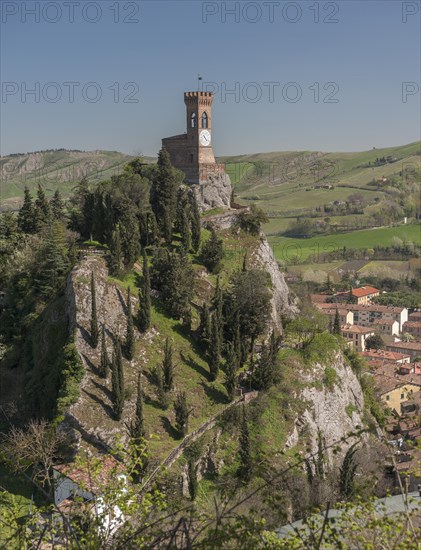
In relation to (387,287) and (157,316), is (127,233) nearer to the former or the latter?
(157,316)

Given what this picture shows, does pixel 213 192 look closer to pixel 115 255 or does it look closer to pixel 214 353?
pixel 115 255

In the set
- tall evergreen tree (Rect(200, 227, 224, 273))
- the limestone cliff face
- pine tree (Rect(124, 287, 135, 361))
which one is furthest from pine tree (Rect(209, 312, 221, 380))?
tall evergreen tree (Rect(200, 227, 224, 273))

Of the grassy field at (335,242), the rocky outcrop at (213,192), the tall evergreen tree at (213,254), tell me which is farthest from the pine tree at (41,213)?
the grassy field at (335,242)

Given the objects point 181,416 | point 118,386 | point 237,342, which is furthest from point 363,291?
point 118,386

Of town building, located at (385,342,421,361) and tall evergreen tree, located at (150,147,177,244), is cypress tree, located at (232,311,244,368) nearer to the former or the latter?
tall evergreen tree, located at (150,147,177,244)

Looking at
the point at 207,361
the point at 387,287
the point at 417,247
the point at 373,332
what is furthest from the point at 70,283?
the point at 417,247
